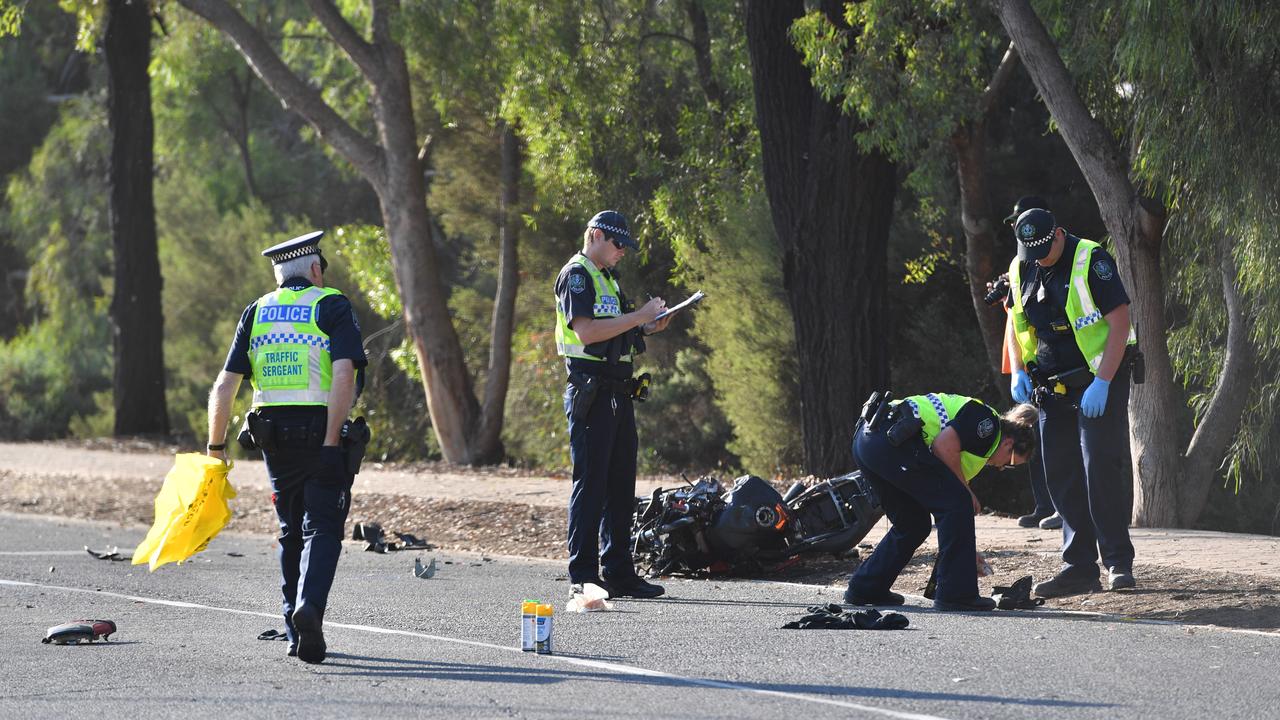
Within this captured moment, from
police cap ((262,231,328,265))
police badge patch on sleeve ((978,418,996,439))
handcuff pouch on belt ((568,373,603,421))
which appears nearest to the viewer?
police cap ((262,231,328,265))

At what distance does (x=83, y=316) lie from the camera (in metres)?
36.6

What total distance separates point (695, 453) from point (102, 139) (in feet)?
61.7

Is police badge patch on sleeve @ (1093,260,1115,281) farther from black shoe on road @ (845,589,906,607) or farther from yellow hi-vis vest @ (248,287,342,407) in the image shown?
yellow hi-vis vest @ (248,287,342,407)

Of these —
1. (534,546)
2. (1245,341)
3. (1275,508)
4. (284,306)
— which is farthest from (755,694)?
(1275,508)

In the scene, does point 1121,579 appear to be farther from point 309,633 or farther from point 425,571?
point 425,571

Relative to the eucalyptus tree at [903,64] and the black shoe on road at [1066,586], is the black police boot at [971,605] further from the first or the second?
the eucalyptus tree at [903,64]

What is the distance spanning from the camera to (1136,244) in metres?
13.3

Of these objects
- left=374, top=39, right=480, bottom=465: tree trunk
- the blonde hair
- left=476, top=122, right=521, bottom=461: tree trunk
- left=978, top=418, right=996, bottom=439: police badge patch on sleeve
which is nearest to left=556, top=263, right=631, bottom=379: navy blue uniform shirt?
left=978, top=418, right=996, bottom=439: police badge patch on sleeve

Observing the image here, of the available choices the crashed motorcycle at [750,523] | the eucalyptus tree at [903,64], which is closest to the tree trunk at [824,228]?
the eucalyptus tree at [903,64]

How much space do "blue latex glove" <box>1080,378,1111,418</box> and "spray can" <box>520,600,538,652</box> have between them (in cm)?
322

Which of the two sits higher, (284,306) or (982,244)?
(982,244)

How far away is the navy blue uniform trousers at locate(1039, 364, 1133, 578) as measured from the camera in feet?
29.6

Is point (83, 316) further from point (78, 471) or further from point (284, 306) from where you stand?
point (284, 306)

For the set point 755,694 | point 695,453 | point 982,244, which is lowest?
point 755,694
